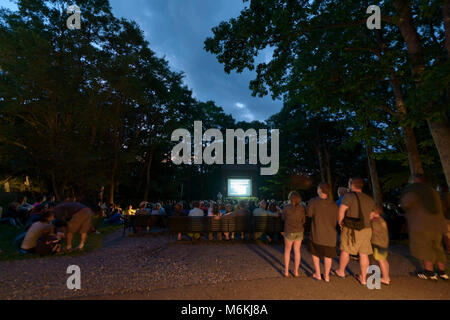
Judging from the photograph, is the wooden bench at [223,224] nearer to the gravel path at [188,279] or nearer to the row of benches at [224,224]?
the row of benches at [224,224]

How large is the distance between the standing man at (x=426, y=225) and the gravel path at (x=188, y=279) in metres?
0.35

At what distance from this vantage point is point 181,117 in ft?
77.9

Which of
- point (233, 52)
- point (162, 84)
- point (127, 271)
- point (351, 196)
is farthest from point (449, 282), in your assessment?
point (162, 84)

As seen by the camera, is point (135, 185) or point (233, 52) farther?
point (135, 185)

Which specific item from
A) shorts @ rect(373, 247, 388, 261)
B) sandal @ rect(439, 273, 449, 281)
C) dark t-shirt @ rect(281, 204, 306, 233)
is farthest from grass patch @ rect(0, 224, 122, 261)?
sandal @ rect(439, 273, 449, 281)

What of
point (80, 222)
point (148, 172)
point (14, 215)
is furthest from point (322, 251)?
point (148, 172)

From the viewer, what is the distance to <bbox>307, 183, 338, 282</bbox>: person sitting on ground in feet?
11.6

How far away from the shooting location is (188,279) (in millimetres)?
3754

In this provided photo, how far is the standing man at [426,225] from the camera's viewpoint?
3.58 metres

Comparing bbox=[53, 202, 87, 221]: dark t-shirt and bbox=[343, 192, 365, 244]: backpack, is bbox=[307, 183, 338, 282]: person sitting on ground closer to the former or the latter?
bbox=[343, 192, 365, 244]: backpack

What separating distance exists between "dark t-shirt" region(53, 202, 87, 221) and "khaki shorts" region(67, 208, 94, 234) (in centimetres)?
14

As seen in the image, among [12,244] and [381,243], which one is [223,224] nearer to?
[381,243]
